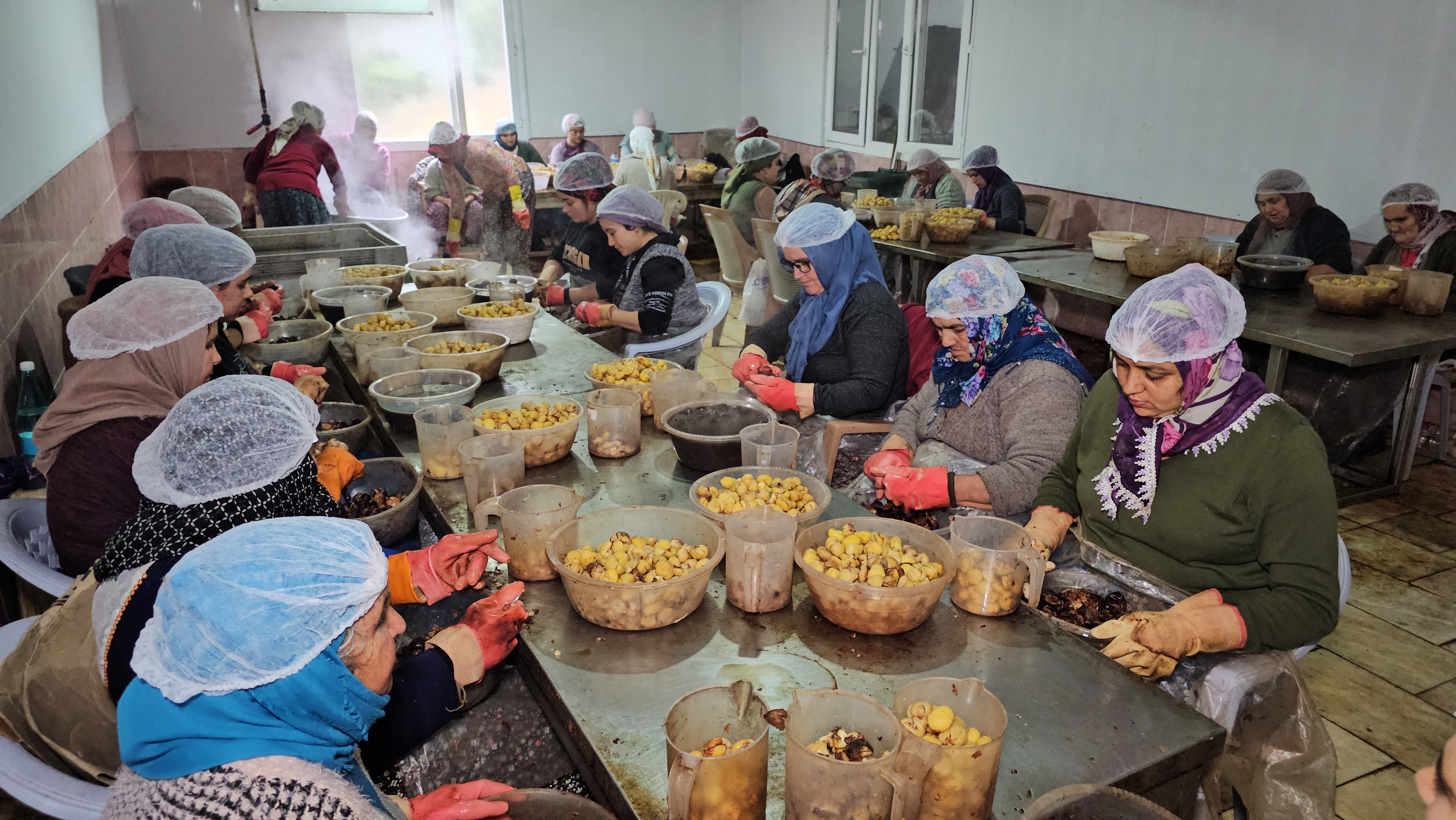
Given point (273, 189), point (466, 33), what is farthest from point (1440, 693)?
point (466, 33)

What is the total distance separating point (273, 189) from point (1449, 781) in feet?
22.3

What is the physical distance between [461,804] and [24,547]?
150 centimetres

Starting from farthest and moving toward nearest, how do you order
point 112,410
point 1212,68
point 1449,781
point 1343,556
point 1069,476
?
point 1212,68 → point 1069,476 → point 112,410 → point 1343,556 → point 1449,781

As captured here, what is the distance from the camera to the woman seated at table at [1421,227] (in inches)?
162

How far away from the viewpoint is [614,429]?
2.17m

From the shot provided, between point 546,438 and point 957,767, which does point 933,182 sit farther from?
point 957,767

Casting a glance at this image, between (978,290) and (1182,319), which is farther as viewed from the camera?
(978,290)

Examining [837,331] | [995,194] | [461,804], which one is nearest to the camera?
[461,804]

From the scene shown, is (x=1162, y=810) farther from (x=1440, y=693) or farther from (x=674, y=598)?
(x=1440, y=693)

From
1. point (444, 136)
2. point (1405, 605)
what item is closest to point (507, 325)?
point (1405, 605)

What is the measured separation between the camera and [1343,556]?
5.74 feet

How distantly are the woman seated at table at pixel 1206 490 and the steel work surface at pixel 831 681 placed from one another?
9.1 inches

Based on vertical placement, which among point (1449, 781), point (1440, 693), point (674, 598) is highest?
point (1449, 781)

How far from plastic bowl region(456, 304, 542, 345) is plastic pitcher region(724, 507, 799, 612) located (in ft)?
5.96
